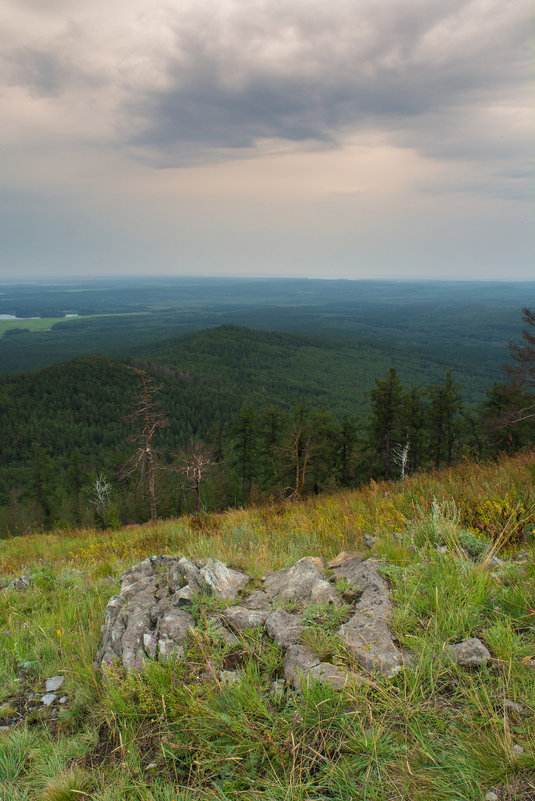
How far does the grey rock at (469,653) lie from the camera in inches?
87.0

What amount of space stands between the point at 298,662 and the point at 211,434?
3320 centimetres

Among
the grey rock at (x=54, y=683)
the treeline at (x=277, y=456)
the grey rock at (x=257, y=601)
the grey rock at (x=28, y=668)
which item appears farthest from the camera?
the treeline at (x=277, y=456)

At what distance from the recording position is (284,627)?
273 cm

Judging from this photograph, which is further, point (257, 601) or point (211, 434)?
point (211, 434)

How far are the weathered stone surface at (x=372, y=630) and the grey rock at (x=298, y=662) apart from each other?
0.78 ft

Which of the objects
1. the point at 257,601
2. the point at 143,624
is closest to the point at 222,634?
the point at 257,601

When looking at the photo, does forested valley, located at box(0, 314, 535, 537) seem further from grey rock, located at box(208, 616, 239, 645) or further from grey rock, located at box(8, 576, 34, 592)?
grey rock, located at box(208, 616, 239, 645)

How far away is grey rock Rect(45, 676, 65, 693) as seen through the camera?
9.05ft

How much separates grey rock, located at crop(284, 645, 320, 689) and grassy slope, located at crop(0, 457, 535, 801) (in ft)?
0.27

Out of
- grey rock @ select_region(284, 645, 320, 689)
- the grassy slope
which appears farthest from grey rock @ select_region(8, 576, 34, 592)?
grey rock @ select_region(284, 645, 320, 689)

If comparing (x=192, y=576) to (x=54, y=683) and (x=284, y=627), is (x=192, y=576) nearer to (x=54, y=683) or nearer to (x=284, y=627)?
(x=284, y=627)

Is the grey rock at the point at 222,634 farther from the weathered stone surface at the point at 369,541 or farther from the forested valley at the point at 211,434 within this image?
the forested valley at the point at 211,434

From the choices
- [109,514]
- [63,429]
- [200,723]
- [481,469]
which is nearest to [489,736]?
[200,723]

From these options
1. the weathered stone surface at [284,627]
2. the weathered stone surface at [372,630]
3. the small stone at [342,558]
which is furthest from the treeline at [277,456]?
the weathered stone surface at [284,627]
